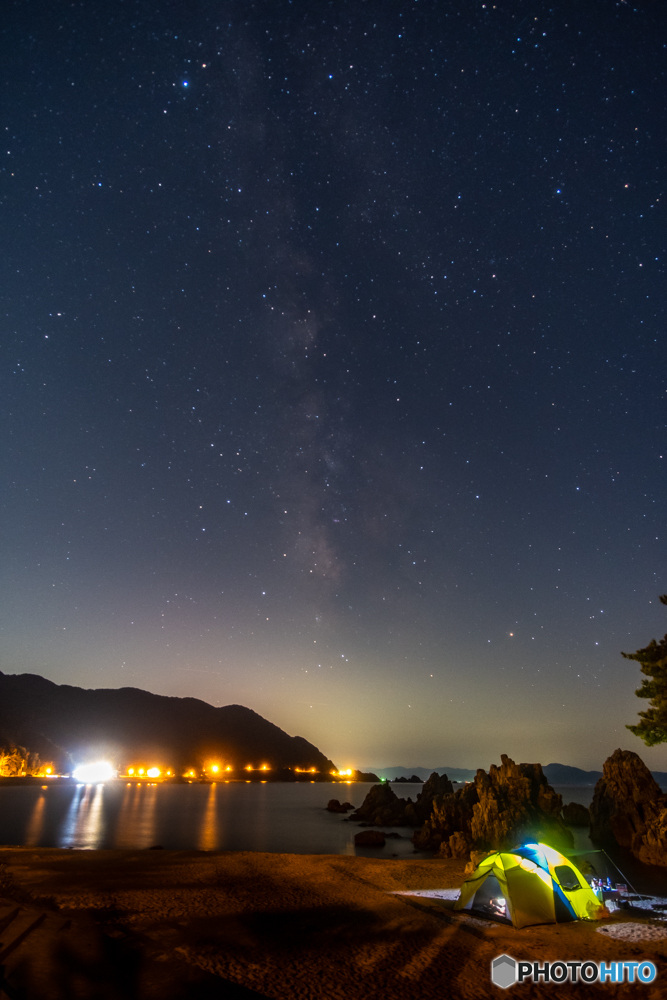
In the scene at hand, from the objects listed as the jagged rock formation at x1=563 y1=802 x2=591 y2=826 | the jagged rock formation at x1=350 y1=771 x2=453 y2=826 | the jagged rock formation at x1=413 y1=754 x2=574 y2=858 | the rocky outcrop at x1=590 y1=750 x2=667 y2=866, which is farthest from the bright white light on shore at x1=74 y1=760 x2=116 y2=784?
the rocky outcrop at x1=590 y1=750 x2=667 y2=866

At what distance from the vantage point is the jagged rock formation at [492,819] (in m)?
34.2

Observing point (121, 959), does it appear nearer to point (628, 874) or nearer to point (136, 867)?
point (136, 867)

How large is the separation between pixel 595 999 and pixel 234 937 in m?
8.41

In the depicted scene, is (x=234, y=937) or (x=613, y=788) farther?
(x=613, y=788)

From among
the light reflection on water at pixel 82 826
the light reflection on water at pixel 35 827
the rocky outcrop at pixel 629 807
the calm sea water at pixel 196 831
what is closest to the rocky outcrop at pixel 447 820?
the calm sea water at pixel 196 831

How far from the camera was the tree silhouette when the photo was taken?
2891cm

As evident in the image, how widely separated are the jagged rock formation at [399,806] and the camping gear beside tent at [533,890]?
4265 cm

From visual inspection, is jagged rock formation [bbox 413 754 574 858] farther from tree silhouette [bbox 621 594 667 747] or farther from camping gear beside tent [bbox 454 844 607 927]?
camping gear beside tent [bbox 454 844 607 927]

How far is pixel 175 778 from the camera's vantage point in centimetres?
19262

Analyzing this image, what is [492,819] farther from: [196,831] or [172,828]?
[172,828]

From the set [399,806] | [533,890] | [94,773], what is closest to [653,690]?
[533,890]

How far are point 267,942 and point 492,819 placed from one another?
29054mm

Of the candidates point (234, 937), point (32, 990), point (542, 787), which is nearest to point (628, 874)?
point (542, 787)

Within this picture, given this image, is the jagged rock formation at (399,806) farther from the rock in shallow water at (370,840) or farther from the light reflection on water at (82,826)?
the light reflection on water at (82,826)
